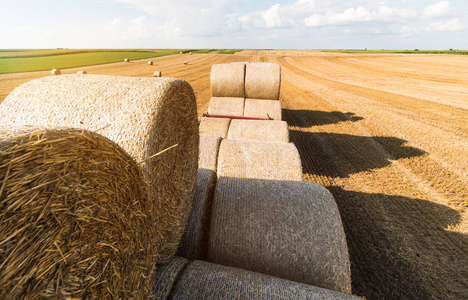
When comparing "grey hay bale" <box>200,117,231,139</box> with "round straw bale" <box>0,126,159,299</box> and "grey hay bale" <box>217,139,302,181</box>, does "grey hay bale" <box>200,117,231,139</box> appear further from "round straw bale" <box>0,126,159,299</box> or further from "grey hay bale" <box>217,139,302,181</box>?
"round straw bale" <box>0,126,159,299</box>

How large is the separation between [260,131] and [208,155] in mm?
1872

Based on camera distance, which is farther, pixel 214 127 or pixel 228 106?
pixel 228 106

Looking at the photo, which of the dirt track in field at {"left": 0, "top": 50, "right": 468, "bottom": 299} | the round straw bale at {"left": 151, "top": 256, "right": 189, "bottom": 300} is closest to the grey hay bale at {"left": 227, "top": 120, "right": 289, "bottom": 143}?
the dirt track in field at {"left": 0, "top": 50, "right": 468, "bottom": 299}

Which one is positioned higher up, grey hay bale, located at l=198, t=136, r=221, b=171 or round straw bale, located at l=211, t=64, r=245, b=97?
round straw bale, located at l=211, t=64, r=245, b=97

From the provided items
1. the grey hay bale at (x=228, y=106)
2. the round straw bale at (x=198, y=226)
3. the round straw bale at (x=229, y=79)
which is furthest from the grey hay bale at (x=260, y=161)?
the round straw bale at (x=229, y=79)

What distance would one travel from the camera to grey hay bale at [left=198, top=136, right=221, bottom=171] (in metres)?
3.71

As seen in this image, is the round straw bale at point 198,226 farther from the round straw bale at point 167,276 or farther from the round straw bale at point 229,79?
the round straw bale at point 229,79

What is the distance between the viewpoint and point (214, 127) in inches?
220

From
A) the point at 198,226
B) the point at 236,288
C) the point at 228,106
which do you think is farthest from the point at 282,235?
the point at 228,106

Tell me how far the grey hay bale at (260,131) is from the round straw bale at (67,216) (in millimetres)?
3917

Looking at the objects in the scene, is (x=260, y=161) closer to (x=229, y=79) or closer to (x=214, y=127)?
(x=214, y=127)

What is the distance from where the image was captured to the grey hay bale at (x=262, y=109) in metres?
7.55

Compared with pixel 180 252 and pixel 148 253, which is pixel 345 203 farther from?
pixel 148 253

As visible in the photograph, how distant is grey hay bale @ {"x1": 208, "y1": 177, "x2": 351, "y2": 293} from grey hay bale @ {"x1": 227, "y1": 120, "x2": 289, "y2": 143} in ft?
8.83
